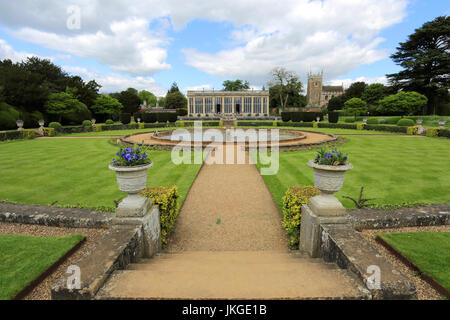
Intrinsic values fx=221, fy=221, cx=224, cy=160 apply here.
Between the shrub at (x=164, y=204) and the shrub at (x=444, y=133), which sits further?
the shrub at (x=444, y=133)

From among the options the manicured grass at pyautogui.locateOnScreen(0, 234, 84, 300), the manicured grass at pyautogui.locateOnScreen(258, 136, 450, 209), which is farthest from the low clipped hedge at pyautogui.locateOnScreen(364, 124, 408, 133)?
the manicured grass at pyautogui.locateOnScreen(0, 234, 84, 300)

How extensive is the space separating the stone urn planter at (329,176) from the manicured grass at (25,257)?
4.39 m

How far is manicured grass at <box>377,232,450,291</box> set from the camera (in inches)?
121

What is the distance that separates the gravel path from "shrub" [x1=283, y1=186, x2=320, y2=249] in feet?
1.15

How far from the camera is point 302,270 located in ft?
8.82

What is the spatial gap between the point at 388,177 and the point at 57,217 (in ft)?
34.5

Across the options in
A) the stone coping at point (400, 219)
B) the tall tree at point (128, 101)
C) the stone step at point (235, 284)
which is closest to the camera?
the stone step at point (235, 284)

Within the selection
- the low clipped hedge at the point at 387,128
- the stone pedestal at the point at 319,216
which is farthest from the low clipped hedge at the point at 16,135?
the low clipped hedge at the point at 387,128

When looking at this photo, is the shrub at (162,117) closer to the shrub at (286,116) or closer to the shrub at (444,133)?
the shrub at (286,116)

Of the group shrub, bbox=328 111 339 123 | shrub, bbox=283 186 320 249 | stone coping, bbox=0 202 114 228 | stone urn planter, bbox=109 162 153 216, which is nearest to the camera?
stone urn planter, bbox=109 162 153 216

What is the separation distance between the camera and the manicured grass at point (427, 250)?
121 inches

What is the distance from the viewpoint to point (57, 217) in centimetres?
473

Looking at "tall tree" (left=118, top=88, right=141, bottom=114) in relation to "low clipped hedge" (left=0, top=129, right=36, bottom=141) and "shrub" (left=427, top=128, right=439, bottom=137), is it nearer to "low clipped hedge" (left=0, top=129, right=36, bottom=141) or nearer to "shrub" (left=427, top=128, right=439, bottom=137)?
"low clipped hedge" (left=0, top=129, right=36, bottom=141)
